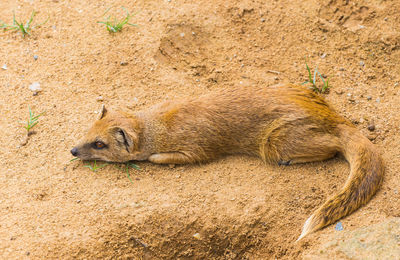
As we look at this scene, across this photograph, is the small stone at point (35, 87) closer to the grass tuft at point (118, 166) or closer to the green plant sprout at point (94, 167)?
the grass tuft at point (118, 166)

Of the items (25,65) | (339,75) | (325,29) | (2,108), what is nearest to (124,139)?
(2,108)

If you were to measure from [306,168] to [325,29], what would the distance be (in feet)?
7.75

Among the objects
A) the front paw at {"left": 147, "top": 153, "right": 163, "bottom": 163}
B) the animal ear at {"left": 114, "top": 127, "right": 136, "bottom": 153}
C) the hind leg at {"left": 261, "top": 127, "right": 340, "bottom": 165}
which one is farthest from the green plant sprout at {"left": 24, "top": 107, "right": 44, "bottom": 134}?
the hind leg at {"left": 261, "top": 127, "right": 340, "bottom": 165}

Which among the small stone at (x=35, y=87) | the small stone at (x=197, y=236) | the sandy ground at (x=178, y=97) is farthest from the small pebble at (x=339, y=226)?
the small stone at (x=35, y=87)

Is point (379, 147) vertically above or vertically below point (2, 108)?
above

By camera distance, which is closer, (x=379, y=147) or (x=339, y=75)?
(x=379, y=147)

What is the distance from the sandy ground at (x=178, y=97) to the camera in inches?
155

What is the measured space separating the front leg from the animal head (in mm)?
252

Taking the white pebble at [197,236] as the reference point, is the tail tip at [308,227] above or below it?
above

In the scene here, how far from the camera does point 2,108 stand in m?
5.08

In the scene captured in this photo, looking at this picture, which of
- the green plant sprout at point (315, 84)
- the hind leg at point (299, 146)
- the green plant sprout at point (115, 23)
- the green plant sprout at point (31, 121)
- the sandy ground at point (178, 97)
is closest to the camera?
the sandy ground at point (178, 97)

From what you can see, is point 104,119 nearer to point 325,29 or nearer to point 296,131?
point 296,131

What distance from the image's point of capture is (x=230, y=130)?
14.7 feet

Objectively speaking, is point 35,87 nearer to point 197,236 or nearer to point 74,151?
point 74,151
